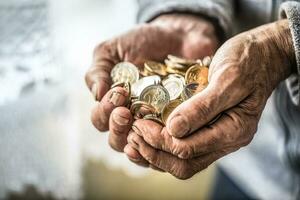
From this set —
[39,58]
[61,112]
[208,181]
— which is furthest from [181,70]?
[208,181]

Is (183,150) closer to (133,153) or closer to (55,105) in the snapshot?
(133,153)

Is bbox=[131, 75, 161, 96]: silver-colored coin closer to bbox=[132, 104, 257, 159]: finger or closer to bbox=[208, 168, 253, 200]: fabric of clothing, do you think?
bbox=[132, 104, 257, 159]: finger

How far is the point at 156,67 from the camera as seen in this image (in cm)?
78

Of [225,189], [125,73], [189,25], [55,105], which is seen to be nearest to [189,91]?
[125,73]

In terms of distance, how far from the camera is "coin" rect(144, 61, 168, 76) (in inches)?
29.7

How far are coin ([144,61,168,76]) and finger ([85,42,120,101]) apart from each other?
0.19ft

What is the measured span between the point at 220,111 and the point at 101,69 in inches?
9.1

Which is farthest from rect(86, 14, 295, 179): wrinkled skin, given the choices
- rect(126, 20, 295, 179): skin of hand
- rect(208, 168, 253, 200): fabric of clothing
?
rect(208, 168, 253, 200): fabric of clothing

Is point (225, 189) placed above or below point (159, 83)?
below

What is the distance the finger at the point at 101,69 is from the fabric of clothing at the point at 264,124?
14 centimetres

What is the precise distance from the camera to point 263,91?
0.66 metres

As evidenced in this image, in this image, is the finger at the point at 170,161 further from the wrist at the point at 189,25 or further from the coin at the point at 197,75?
the wrist at the point at 189,25

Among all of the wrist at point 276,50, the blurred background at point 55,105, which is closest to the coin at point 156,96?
the wrist at point 276,50

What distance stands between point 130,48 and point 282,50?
25 cm
